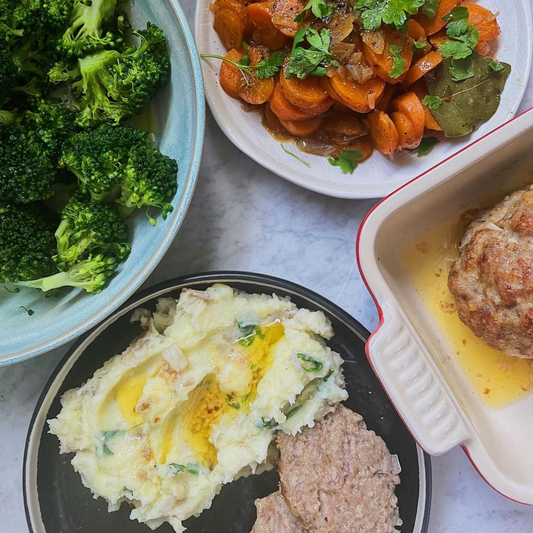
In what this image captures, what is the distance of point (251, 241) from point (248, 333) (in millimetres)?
503

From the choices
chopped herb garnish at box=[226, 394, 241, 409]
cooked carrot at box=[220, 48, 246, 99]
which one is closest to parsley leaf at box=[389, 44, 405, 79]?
cooked carrot at box=[220, 48, 246, 99]

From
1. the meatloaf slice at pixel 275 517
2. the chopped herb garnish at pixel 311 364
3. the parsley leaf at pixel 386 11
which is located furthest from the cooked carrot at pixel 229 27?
the meatloaf slice at pixel 275 517

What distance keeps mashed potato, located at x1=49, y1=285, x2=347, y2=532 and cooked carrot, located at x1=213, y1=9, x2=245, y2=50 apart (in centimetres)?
110

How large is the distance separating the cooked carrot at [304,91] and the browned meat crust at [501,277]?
2.89ft

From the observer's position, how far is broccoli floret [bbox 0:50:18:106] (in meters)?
2.09

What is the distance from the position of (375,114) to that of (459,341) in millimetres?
1109

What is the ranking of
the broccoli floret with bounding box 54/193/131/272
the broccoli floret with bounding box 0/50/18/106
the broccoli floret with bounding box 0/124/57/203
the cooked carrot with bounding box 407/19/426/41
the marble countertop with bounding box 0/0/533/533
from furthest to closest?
the marble countertop with bounding box 0/0/533/533 → the cooked carrot with bounding box 407/19/426/41 → the broccoli floret with bounding box 54/193/131/272 → the broccoli floret with bounding box 0/124/57/203 → the broccoli floret with bounding box 0/50/18/106

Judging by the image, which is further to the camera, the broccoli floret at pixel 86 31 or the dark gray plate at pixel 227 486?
the dark gray plate at pixel 227 486

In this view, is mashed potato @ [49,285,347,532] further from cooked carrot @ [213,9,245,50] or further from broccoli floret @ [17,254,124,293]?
cooked carrot @ [213,9,245,50]

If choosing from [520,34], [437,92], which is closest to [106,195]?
[437,92]

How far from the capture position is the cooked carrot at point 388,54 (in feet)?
7.68

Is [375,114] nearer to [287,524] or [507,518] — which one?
[287,524]

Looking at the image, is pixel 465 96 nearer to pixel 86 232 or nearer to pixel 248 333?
pixel 248 333

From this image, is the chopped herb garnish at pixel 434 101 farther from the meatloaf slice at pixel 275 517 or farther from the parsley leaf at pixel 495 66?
the meatloaf slice at pixel 275 517
